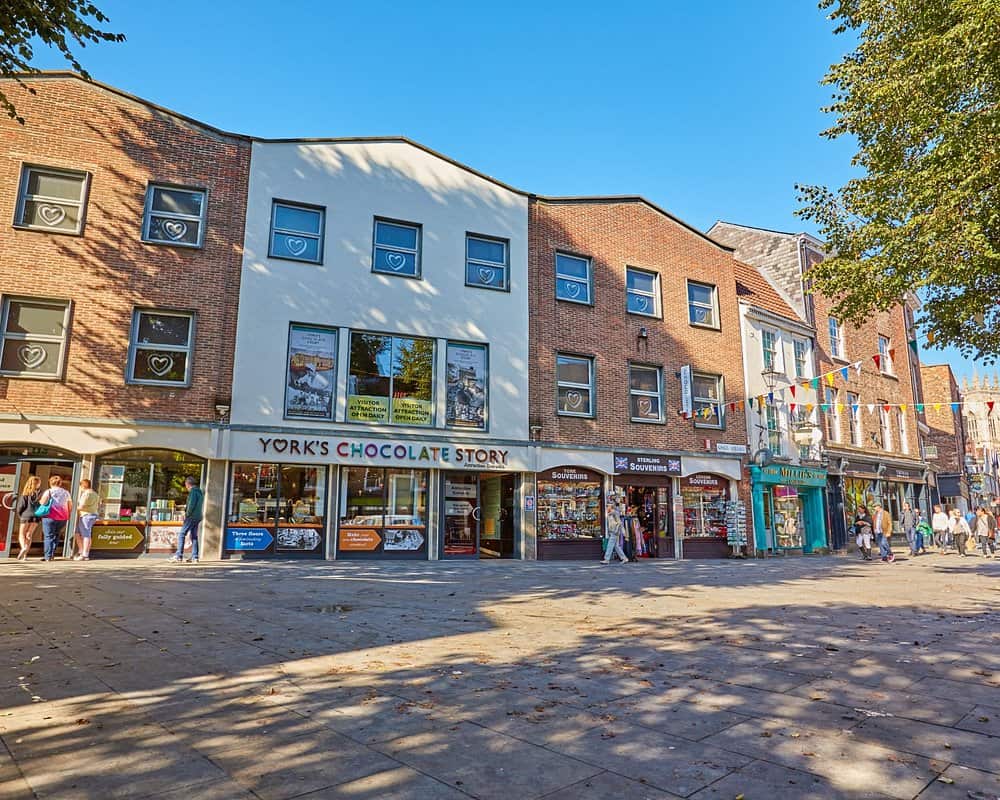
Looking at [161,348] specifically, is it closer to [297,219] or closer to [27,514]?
[27,514]

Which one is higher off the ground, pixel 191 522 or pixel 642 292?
pixel 642 292

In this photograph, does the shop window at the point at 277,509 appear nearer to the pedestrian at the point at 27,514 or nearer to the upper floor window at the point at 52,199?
the pedestrian at the point at 27,514

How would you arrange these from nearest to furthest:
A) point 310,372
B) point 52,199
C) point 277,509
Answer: point 52,199
point 277,509
point 310,372

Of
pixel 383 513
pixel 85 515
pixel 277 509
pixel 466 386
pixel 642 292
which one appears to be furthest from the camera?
pixel 642 292

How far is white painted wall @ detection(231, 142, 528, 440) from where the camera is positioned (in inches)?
633

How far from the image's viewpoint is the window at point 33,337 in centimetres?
1440

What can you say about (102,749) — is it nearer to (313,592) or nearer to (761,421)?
(313,592)

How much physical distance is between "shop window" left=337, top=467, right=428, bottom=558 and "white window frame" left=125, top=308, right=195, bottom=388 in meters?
4.41

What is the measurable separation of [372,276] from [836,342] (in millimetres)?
20800

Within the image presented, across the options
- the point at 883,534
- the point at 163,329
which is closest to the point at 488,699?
the point at 163,329

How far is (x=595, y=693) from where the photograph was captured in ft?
14.3

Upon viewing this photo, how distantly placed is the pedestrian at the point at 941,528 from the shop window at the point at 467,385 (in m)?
18.6

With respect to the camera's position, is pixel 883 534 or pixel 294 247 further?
pixel 883 534

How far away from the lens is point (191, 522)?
45.3 ft
